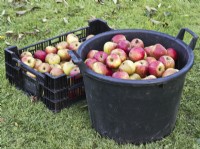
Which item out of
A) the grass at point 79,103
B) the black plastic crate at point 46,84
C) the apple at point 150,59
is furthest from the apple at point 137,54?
the grass at point 79,103

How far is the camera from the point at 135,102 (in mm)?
3043

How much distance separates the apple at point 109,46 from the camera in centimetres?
359

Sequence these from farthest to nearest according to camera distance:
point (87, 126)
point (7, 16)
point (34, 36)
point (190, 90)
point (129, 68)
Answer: point (7, 16)
point (34, 36)
point (190, 90)
point (87, 126)
point (129, 68)

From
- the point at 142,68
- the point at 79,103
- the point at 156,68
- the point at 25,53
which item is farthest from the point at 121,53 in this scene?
the point at 25,53

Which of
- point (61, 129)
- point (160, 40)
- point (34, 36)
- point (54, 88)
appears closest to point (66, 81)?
point (54, 88)

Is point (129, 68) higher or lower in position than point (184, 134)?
higher

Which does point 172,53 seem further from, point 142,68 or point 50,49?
point 50,49

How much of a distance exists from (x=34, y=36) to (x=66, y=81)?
5.59ft

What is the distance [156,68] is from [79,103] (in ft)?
3.00

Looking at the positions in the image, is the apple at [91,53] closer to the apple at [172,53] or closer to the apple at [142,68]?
the apple at [142,68]

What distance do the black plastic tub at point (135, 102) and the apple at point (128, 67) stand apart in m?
0.33

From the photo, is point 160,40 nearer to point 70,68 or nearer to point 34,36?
point 70,68

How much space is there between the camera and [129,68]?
11.0 ft

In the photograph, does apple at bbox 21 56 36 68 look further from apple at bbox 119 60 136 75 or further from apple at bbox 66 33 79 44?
apple at bbox 119 60 136 75
